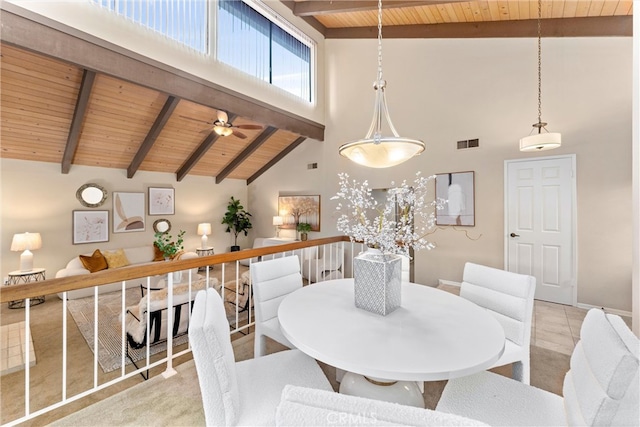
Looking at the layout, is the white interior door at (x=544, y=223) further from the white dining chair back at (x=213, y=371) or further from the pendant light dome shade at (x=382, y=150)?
the white dining chair back at (x=213, y=371)

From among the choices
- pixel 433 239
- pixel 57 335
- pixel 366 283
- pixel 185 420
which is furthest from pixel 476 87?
pixel 57 335

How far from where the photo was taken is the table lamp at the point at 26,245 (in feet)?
13.4

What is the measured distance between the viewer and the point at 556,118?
3.63 meters

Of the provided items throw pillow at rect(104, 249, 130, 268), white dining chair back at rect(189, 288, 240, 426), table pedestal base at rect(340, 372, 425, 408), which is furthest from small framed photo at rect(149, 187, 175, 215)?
table pedestal base at rect(340, 372, 425, 408)

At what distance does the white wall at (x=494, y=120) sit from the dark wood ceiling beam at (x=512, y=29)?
94 millimetres

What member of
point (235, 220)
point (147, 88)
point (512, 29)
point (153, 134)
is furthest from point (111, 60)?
point (512, 29)

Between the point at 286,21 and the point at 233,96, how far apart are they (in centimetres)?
198

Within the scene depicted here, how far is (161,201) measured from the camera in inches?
239

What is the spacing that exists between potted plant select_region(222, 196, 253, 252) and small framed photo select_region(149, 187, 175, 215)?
53.4 inches

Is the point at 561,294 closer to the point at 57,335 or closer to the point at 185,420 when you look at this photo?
the point at 185,420

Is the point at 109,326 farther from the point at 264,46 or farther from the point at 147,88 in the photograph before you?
the point at 264,46

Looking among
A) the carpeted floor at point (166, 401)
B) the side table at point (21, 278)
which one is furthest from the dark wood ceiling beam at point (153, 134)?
the carpeted floor at point (166, 401)

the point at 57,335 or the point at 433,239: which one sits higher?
the point at 433,239

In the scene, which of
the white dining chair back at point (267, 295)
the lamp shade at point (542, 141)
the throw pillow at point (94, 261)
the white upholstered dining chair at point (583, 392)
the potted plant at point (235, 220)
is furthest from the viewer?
the potted plant at point (235, 220)
